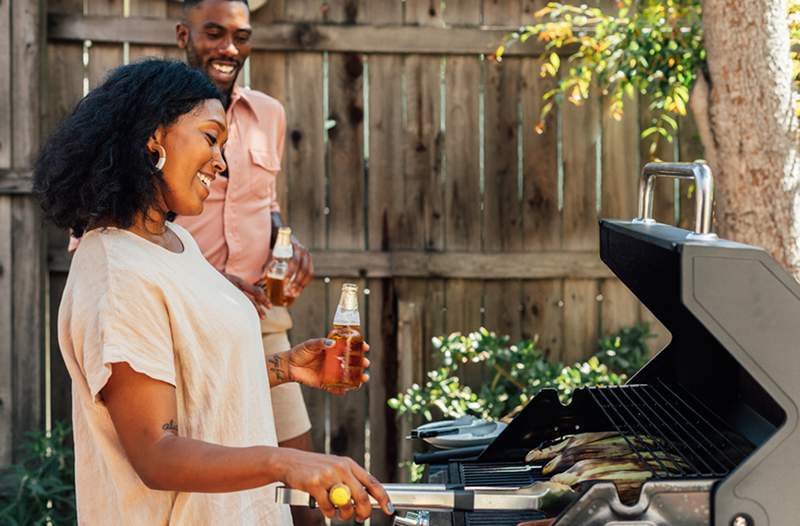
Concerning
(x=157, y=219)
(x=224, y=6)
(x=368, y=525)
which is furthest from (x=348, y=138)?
(x=157, y=219)

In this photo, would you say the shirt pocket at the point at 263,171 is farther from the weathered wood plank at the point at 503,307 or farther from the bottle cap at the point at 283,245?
the weathered wood plank at the point at 503,307

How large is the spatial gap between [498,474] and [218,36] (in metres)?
2.23

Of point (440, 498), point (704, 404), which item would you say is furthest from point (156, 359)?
point (704, 404)

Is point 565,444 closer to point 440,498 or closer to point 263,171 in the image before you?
point 440,498

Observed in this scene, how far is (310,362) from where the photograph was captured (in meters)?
2.83

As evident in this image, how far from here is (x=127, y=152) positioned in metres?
2.25

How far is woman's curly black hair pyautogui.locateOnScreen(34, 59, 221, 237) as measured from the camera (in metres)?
2.25

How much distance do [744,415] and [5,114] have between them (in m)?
3.94

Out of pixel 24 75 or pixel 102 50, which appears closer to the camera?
pixel 24 75

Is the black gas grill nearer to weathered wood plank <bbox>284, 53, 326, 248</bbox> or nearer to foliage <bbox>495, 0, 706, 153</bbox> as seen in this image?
foliage <bbox>495, 0, 706, 153</bbox>

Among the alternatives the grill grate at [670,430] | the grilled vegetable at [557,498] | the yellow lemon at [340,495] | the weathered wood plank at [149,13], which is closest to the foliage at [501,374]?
the weathered wood plank at [149,13]

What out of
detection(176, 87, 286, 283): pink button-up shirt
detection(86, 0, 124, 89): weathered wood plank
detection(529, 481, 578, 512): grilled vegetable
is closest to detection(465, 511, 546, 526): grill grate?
detection(529, 481, 578, 512): grilled vegetable

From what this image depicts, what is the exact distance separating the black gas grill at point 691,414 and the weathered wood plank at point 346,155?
9.34ft

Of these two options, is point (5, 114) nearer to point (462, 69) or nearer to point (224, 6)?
point (224, 6)
